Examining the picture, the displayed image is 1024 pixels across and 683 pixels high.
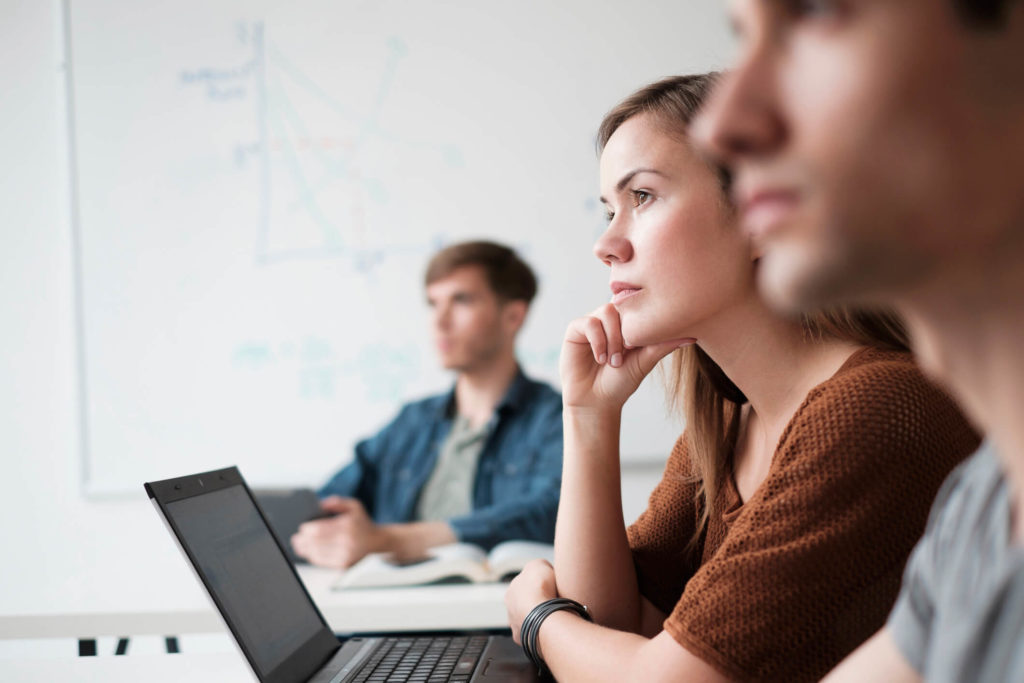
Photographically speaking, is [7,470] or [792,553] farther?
[7,470]

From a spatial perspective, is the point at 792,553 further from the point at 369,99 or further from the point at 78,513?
the point at 78,513

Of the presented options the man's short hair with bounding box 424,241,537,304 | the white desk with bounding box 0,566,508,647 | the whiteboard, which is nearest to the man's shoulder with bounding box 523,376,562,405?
the whiteboard

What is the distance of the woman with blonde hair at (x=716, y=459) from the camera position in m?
0.81

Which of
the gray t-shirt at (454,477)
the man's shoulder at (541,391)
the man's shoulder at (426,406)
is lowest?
the gray t-shirt at (454,477)

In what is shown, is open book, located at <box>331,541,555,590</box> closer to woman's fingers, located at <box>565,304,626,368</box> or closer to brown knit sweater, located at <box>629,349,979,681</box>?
woman's fingers, located at <box>565,304,626,368</box>

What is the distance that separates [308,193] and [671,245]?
2.06m

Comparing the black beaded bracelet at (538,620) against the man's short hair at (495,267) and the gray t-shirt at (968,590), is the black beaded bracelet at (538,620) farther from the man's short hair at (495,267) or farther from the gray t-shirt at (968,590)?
the man's short hair at (495,267)

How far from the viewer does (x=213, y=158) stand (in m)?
2.93

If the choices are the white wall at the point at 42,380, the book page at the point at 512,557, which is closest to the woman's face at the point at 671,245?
the book page at the point at 512,557

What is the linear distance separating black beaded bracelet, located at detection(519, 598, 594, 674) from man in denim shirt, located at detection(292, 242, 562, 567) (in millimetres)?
1361

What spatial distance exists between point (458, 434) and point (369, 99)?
1163 millimetres

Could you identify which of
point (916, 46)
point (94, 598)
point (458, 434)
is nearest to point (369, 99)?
point (458, 434)

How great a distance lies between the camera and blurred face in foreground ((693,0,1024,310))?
375 mm

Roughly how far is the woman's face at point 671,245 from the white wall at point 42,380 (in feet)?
7.82
